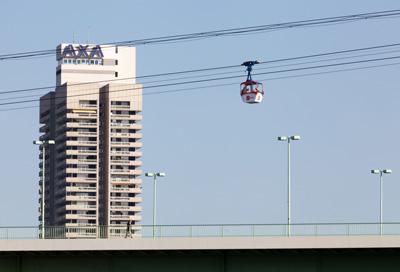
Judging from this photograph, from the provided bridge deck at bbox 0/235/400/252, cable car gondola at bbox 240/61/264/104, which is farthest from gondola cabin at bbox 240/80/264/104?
bridge deck at bbox 0/235/400/252

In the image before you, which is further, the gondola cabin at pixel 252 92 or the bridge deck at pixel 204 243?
the gondola cabin at pixel 252 92

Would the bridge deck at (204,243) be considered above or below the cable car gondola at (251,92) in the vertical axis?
below

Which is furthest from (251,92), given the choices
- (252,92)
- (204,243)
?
(204,243)

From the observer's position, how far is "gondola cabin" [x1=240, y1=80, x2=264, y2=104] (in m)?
98.9

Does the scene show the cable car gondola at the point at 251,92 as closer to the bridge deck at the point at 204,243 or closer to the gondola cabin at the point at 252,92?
the gondola cabin at the point at 252,92

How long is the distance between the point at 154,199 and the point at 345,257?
50.4 m

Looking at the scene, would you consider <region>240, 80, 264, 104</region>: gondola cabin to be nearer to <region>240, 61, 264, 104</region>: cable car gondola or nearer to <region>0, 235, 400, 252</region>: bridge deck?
A: <region>240, 61, 264, 104</region>: cable car gondola

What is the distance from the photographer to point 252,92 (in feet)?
324

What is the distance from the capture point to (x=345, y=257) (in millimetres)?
92688

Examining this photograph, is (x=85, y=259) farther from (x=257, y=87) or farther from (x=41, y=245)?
(x=257, y=87)

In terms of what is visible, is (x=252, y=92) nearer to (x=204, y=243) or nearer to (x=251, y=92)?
(x=251, y=92)

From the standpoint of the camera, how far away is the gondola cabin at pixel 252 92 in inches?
3893

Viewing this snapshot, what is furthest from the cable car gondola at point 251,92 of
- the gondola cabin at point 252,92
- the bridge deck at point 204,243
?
the bridge deck at point 204,243

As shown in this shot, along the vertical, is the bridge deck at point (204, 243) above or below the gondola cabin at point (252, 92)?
below
